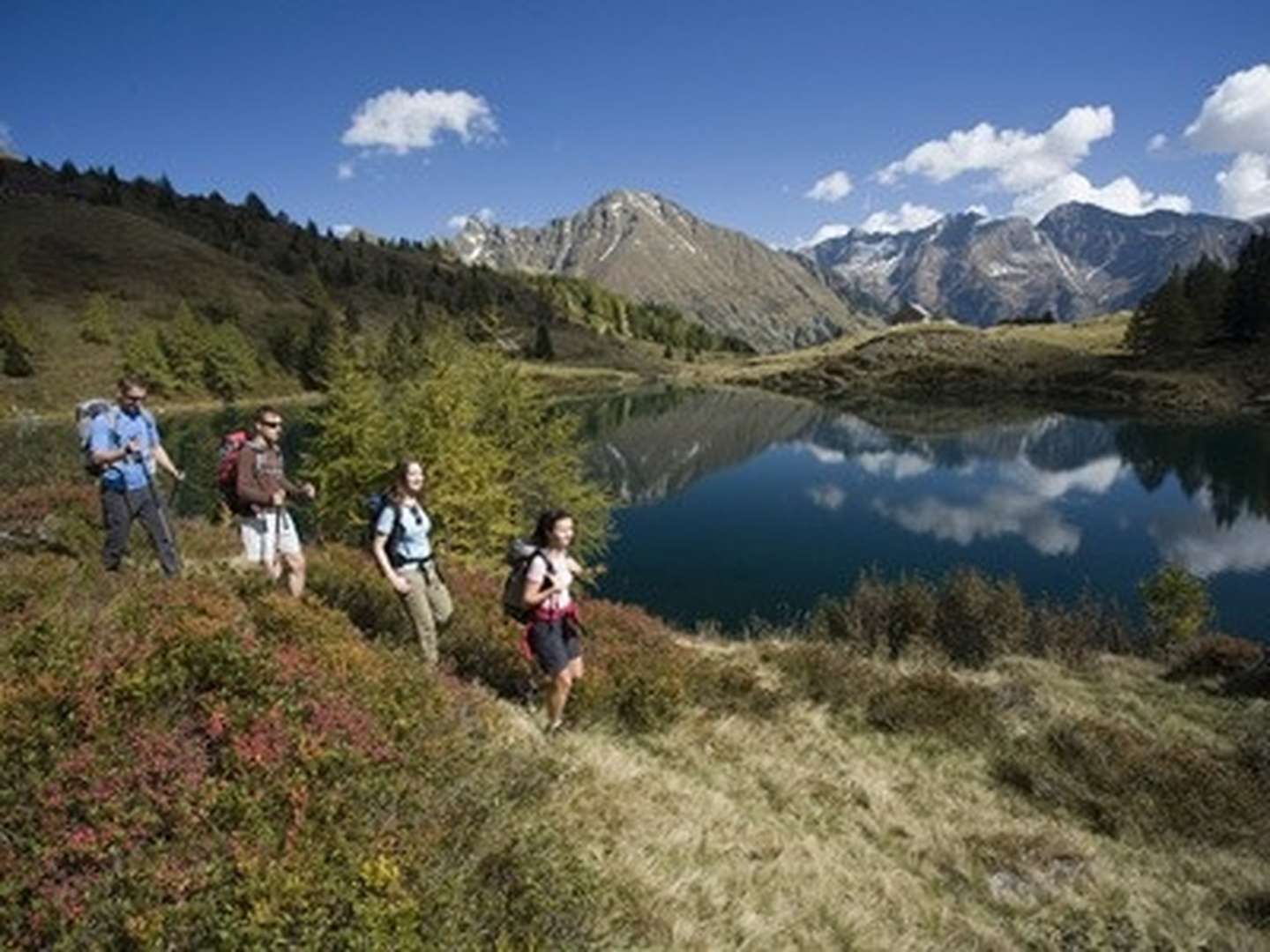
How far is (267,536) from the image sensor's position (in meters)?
12.6

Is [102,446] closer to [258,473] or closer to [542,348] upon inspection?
[258,473]

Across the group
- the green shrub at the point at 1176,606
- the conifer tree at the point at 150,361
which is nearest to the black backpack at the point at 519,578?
the green shrub at the point at 1176,606

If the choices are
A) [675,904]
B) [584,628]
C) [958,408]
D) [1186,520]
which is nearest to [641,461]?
[1186,520]

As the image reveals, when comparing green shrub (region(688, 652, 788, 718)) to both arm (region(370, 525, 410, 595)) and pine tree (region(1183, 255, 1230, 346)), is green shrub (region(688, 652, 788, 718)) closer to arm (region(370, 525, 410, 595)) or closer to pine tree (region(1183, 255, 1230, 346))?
→ arm (region(370, 525, 410, 595))

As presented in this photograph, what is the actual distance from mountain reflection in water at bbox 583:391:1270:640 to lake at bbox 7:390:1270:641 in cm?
19

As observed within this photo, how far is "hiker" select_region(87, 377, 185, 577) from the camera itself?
13.0 metres

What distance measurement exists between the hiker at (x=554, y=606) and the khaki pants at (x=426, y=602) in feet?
4.87

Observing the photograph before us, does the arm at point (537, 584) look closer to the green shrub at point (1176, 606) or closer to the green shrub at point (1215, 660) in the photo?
the green shrub at point (1215, 660)

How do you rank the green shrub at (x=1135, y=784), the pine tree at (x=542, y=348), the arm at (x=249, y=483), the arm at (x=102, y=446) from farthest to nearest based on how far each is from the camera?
the pine tree at (x=542, y=348) < the arm at (x=102, y=446) < the green shrub at (x=1135, y=784) < the arm at (x=249, y=483)

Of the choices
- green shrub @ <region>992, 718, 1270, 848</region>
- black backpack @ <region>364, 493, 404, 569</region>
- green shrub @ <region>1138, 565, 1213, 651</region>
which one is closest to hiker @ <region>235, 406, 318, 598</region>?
black backpack @ <region>364, 493, 404, 569</region>

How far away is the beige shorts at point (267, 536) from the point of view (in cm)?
1252

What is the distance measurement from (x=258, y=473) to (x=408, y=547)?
298cm

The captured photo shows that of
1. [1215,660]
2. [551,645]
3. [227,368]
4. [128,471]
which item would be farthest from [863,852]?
[227,368]

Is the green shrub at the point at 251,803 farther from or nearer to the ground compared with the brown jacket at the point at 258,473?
nearer to the ground
